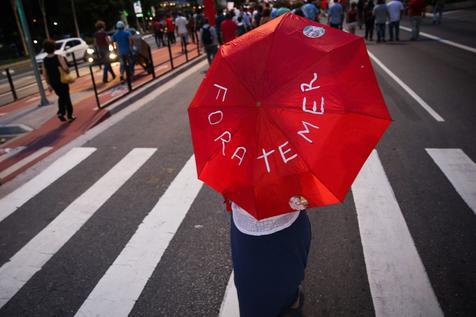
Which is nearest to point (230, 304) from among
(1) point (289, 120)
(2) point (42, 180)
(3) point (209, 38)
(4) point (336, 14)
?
(1) point (289, 120)

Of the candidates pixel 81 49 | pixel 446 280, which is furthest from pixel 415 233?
pixel 81 49

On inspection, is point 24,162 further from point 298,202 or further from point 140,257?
point 298,202

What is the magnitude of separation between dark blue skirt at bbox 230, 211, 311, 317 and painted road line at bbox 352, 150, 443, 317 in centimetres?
100

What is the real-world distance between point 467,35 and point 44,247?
19.0 meters

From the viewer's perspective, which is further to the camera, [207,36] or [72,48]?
[72,48]

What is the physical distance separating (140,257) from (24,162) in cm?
425

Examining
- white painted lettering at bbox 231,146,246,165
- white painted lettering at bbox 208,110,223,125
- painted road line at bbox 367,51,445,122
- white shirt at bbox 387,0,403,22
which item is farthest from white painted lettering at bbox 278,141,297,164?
white shirt at bbox 387,0,403,22

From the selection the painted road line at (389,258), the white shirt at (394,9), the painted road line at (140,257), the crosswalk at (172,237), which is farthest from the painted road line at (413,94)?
the painted road line at (140,257)

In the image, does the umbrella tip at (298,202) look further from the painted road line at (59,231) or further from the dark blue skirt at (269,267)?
the painted road line at (59,231)

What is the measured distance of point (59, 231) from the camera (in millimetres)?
4527

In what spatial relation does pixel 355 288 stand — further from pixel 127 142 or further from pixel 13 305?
pixel 127 142

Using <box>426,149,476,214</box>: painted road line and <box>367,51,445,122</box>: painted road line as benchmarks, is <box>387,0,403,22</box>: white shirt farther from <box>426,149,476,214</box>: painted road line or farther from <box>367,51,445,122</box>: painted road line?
<box>426,149,476,214</box>: painted road line

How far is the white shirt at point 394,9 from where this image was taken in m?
15.7

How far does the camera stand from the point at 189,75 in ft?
44.9
